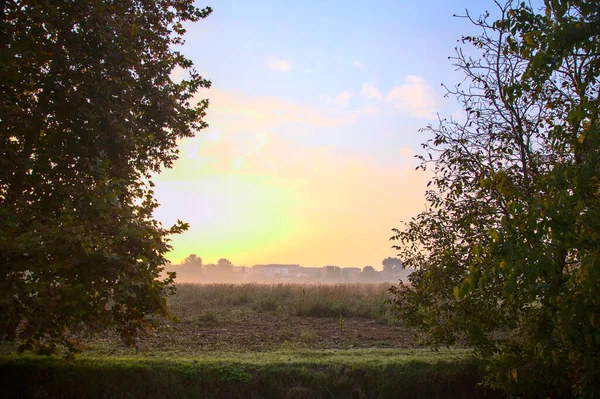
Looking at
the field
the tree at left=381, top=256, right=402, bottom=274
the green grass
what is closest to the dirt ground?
the field

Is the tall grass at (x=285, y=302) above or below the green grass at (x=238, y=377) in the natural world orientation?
above

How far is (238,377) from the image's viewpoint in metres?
9.46

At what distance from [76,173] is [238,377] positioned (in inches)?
207

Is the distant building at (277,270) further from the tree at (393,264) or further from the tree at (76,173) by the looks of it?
the tree at (76,173)

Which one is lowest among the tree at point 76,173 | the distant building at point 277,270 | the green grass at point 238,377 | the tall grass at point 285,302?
the distant building at point 277,270

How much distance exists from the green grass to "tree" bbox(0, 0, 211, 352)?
2.53 feet

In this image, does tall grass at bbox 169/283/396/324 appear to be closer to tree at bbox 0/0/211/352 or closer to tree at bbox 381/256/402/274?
tree at bbox 0/0/211/352

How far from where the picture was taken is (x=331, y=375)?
9.70 meters

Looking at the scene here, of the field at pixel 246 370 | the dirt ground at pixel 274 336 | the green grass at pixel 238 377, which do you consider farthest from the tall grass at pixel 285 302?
the green grass at pixel 238 377

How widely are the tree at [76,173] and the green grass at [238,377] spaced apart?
2.53ft

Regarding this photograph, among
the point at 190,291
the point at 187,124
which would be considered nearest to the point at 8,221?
the point at 187,124

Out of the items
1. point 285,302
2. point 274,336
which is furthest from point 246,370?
point 285,302

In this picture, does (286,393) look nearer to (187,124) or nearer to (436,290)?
(436,290)

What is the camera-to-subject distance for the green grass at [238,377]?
906 cm
